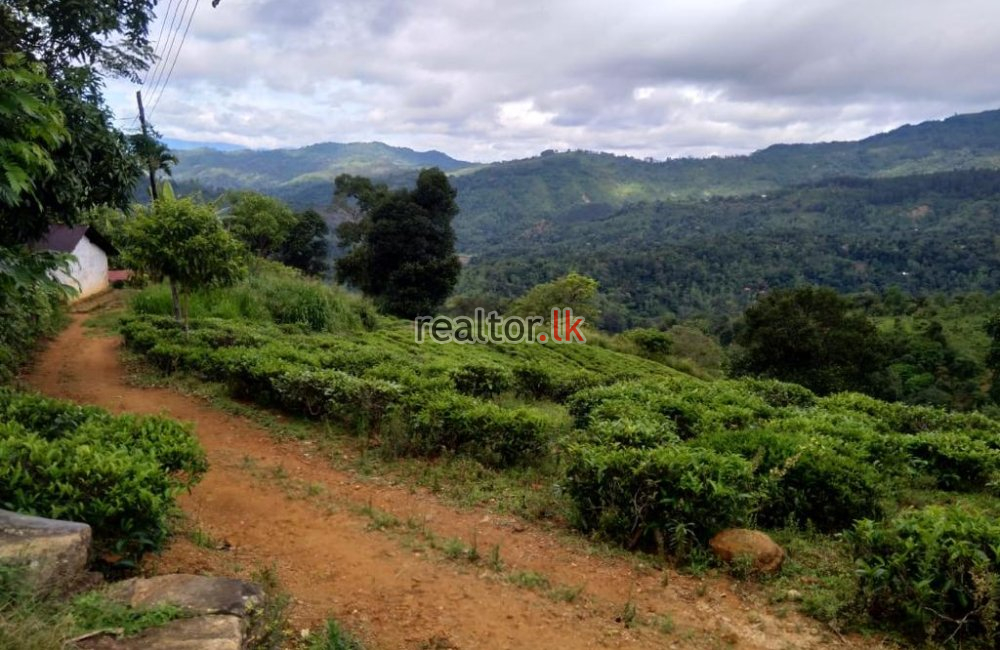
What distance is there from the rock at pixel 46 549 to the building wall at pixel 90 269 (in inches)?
902

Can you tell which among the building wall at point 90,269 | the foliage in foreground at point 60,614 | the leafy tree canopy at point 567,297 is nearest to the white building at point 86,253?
the building wall at point 90,269

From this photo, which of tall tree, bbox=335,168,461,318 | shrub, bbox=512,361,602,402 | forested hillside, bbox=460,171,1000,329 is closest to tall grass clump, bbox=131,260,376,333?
shrub, bbox=512,361,602,402

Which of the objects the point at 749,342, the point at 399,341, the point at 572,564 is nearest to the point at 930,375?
the point at 749,342

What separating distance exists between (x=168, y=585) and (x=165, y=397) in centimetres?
681

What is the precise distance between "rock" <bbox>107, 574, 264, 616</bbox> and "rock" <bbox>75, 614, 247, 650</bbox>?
99 millimetres

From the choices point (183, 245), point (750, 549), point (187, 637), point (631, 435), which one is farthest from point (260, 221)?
point (187, 637)

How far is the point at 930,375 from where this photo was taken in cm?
3456

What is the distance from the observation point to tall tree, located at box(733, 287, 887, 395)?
27.7m

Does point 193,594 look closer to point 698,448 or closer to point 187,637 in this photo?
point 187,637

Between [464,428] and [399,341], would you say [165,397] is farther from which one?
[399,341]

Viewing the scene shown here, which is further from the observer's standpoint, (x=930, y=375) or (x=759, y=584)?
(x=930, y=375)

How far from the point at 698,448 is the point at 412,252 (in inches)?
1068

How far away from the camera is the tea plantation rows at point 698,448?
3.80 meters

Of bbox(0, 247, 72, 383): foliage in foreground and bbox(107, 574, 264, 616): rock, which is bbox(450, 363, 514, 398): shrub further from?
bbox(107, 574, 264, 616): rock
